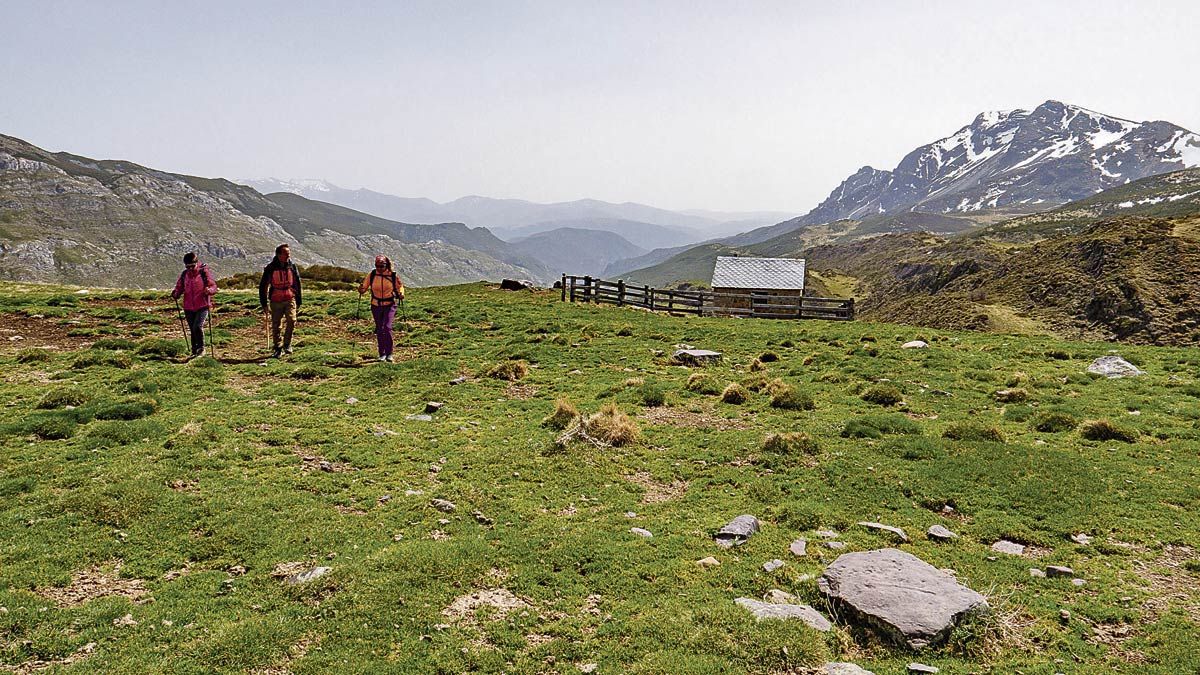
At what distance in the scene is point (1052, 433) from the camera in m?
12.9

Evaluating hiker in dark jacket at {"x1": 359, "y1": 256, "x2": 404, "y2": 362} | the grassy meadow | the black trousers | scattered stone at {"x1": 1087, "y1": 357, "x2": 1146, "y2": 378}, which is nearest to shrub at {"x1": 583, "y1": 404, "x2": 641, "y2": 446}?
the grassy meadow

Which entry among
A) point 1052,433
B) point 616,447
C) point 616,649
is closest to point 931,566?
point 616,649

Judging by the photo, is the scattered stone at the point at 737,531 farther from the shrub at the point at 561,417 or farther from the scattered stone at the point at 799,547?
the shrub at the point at 561,417

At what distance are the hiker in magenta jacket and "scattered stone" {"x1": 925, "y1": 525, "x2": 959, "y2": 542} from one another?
19.6m

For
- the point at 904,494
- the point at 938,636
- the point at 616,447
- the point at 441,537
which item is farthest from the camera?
the point at 616,447

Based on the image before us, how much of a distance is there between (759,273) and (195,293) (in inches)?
2143

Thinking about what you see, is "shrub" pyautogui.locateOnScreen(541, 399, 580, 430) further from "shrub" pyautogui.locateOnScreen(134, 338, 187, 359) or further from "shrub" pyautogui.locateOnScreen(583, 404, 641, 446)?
"shrub" pyautogui.locateOnScreen(134, 338, 187, 359)

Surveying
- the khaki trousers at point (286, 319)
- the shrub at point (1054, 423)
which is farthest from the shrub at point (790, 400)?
the khaki trousers at point (286, 319)

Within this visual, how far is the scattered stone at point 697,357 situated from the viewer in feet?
69.4

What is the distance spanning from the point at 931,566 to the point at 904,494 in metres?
3.03

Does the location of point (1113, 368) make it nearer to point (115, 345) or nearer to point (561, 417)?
point (561, 417)

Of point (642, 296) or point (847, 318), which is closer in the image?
point (847, 318)

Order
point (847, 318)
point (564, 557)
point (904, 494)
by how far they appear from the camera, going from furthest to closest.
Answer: point (847, 318) < point (904, 494) < point (564, 557)

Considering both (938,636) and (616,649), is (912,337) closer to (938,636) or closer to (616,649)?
(938,636)
